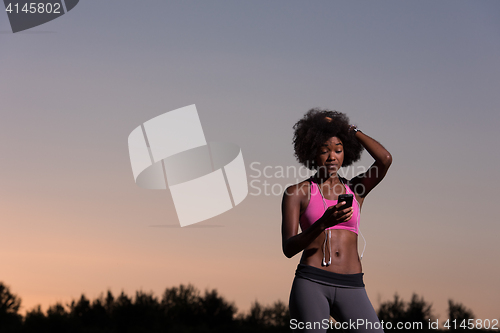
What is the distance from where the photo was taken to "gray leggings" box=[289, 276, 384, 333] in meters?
5.28

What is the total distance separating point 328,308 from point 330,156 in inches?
62.3

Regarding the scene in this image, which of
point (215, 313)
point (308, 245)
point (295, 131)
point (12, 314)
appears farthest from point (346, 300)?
point (12, 314)

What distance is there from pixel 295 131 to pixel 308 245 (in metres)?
1.70

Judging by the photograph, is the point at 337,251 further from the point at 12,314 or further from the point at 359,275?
the point at 12,314

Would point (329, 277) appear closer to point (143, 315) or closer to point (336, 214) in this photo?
point (336, 214)

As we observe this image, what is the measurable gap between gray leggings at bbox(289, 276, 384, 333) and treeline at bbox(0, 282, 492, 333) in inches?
1871

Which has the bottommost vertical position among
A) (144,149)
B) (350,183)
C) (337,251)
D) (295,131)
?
(337,251)

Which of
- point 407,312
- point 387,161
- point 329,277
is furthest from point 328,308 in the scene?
point 407,312

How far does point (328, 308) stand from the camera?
17.6 feet

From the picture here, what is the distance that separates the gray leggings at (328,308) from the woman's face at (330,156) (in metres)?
1.23

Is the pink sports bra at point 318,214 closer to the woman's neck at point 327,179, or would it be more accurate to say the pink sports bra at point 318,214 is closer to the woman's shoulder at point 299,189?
the woman's shoulder at point 299,189

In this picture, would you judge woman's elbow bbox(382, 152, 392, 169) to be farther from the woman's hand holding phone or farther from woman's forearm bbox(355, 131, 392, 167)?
the woman's hand holding phone

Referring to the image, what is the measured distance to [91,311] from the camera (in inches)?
2147

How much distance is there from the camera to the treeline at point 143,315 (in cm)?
5253
